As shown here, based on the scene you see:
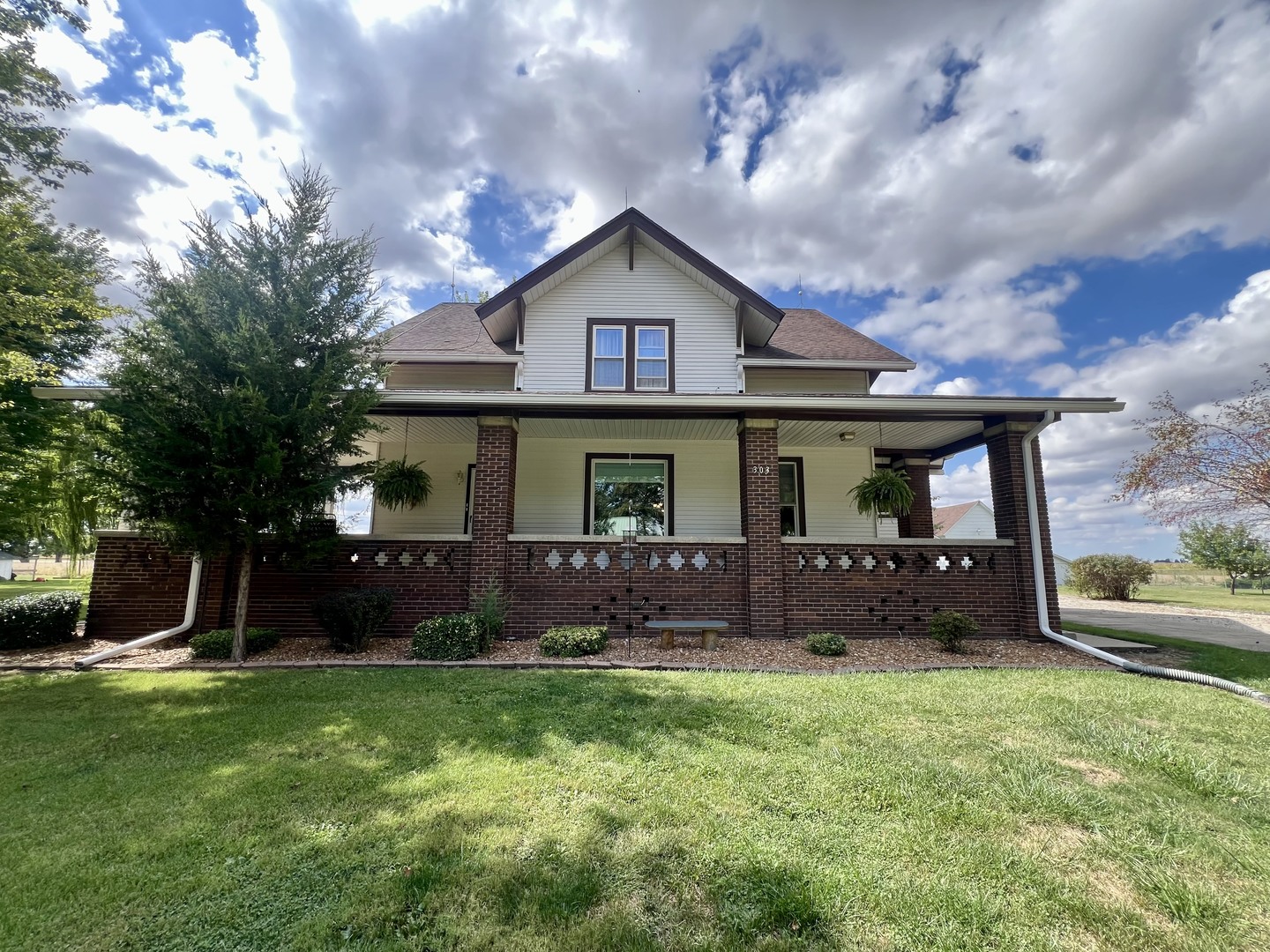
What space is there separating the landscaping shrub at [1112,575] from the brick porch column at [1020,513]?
13.7m

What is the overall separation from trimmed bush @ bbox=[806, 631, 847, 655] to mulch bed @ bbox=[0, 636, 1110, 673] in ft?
0.35

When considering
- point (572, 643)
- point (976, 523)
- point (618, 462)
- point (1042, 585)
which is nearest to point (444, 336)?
point (618, 462)

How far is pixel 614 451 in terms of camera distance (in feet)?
36.9

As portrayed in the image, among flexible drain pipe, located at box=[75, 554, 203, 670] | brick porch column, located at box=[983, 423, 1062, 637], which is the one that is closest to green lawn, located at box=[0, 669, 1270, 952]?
flexible drain pipe, located at box=[75, 554, 203, 670]

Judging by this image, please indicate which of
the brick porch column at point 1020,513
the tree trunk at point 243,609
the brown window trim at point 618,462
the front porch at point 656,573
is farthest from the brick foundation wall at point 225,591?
the brick porch column at point 1020,513

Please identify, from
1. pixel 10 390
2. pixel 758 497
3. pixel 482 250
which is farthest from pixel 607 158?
pixel 10 390

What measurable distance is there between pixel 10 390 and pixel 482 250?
30.2 ft

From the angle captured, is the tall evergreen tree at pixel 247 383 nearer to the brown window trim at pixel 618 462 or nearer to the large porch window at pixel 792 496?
the brown window trim at pixel 618 462

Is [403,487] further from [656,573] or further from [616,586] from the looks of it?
[656,573]

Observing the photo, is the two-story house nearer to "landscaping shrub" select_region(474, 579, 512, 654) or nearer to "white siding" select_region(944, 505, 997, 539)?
"landscaping shrub" select_region(474, 579, 512, 654)

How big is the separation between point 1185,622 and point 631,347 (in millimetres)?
13387

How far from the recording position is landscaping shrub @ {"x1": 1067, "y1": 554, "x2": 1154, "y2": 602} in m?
17.9

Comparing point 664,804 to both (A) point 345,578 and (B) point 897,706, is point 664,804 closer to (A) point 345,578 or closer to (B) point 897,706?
(B) point 897,706

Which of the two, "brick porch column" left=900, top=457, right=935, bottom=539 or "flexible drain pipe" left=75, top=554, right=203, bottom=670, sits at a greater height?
"brick porch column" left=900, top=457, right=935, bottom=539
